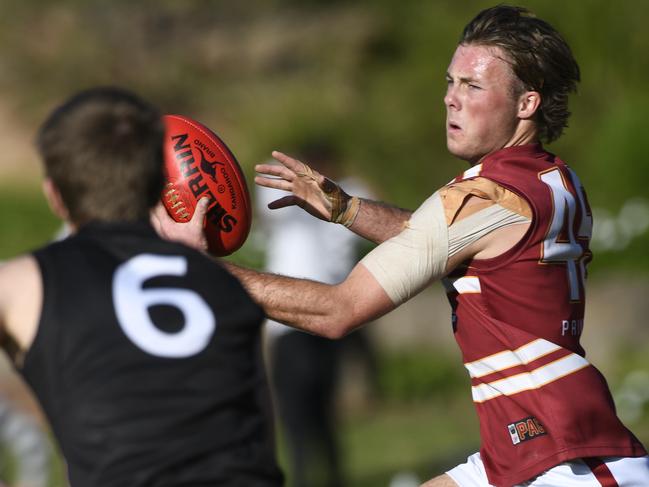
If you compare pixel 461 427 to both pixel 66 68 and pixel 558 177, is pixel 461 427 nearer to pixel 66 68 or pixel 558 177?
pixel 558 177

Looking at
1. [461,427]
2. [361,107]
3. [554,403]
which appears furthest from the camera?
[361,107]

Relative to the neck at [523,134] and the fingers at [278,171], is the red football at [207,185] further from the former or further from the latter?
the neck at [523,134]

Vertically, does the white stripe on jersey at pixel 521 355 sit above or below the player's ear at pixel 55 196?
below

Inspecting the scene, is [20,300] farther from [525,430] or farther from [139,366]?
[525,430]

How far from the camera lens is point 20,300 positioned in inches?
116

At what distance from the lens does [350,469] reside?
966 cm

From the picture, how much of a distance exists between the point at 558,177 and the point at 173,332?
168cm

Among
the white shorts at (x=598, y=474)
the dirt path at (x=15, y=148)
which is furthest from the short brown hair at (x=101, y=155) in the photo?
the dirt path at (x=15, y=148)

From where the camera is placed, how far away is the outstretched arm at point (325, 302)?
12.6 feet

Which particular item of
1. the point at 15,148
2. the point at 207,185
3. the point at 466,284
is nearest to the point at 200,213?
the point at 207,185

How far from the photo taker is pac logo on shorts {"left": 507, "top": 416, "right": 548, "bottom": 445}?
3.87 metres

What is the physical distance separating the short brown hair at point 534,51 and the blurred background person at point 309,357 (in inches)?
178

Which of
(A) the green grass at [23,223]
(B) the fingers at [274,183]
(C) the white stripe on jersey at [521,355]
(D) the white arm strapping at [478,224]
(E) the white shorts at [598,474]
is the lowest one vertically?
(A) the green grass at [23,223]

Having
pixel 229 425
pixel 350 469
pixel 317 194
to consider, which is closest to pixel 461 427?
pixel 350 469
